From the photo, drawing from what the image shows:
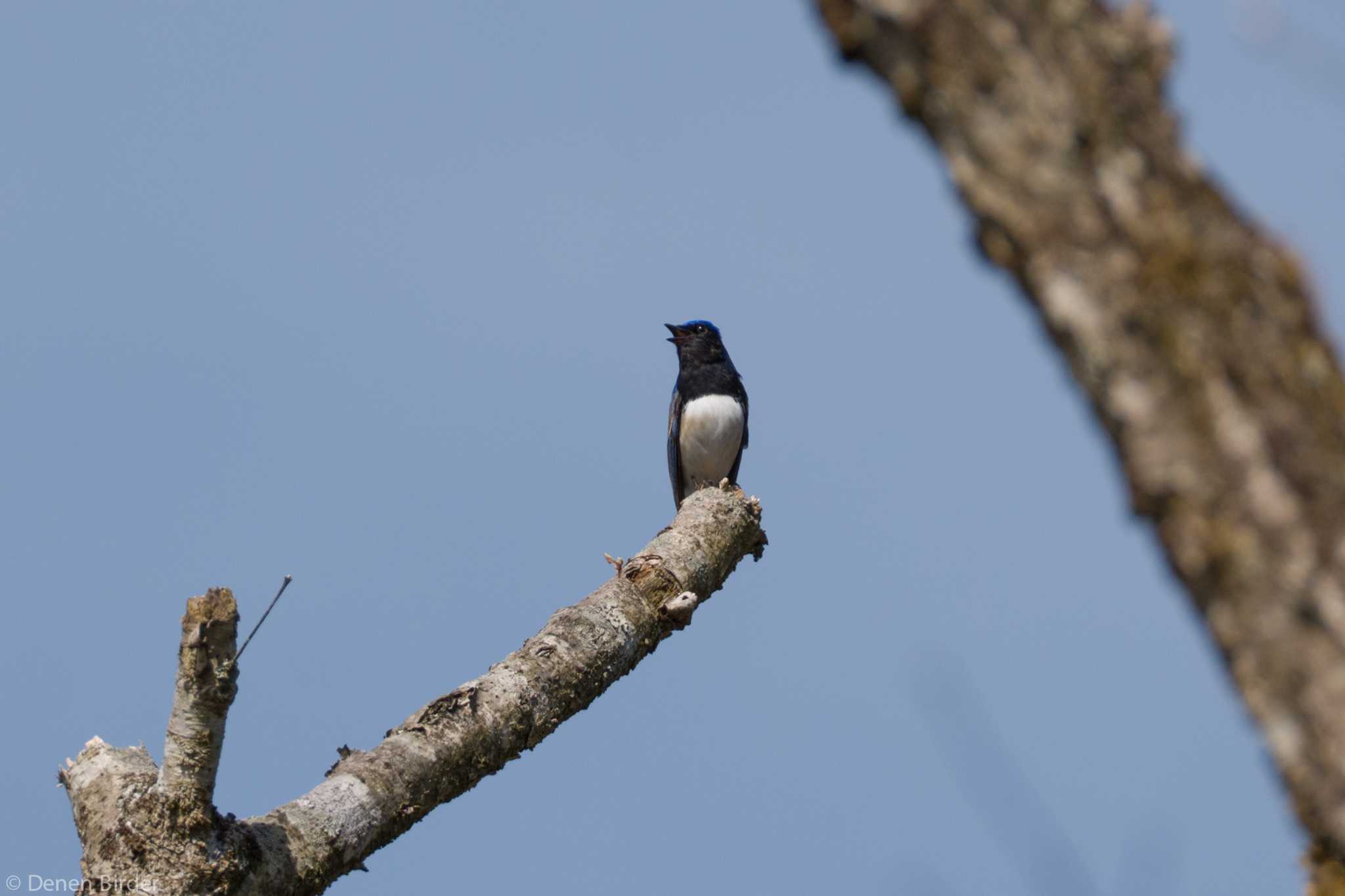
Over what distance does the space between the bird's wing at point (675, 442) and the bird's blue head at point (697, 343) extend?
1.41 feet

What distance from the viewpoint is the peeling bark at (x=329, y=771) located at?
428cm

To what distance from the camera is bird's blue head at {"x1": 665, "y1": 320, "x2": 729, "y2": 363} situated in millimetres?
13453

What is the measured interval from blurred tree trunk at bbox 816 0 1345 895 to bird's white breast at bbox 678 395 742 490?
11.1m

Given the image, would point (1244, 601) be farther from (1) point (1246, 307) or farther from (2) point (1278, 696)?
(1) point (1246, 307)

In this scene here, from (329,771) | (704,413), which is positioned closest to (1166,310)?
(329,771)

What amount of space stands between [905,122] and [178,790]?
11.8 feet

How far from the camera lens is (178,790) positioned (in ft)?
14.1

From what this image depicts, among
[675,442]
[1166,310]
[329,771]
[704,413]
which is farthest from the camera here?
[675,442]

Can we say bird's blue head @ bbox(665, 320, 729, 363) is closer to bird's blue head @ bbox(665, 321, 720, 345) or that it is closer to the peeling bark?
bird's blue head @ bbox(665, 321, 720, 345)

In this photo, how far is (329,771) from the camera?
5090 millimetres

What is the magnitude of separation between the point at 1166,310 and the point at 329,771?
168 inches

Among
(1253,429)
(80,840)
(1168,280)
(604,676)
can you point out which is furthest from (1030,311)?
(604,676)

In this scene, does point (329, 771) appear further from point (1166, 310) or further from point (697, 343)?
point (697, 343)

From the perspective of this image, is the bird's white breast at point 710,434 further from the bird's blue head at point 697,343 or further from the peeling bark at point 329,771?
the peeling bark at point 329,771
